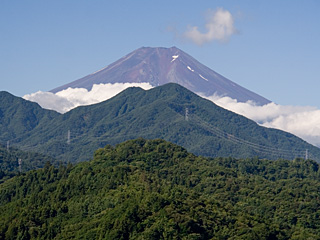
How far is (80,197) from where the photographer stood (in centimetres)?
11138

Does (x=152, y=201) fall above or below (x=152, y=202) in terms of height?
above

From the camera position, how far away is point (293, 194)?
12950cm

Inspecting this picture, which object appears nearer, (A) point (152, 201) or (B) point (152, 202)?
(B) point (152, 202)

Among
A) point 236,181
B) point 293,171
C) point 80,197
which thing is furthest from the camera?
point 293,171

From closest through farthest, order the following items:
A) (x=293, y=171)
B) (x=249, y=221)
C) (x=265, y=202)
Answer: (x=249, y=221) → (x=265, y=202) → (x=293, y=171)

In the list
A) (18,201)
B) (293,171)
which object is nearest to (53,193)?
(18,201)

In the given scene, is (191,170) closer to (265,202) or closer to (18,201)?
(265,202)

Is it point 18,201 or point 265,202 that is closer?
point 18,201

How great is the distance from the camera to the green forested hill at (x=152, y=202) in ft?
297

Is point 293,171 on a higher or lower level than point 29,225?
higher

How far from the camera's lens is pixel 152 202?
307 ft

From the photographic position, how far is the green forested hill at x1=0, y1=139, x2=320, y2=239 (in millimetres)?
90375

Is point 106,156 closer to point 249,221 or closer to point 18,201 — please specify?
point 18,201

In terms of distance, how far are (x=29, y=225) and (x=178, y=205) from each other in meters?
18.8
